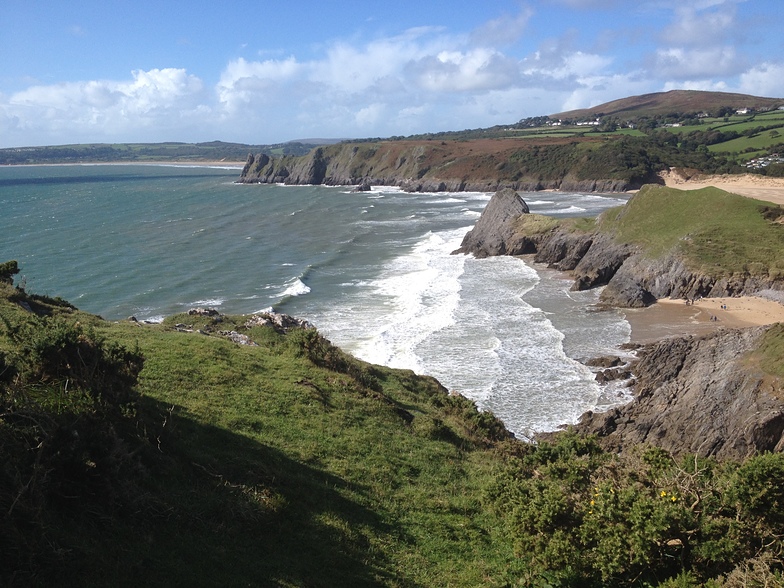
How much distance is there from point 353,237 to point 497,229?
18.8 metres

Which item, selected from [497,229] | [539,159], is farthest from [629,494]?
[539,159]

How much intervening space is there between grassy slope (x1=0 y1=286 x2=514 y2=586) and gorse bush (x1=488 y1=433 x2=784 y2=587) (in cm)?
149

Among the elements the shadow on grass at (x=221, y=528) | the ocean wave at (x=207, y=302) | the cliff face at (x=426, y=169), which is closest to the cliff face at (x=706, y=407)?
the shadow on grass at (x=221, y=528)

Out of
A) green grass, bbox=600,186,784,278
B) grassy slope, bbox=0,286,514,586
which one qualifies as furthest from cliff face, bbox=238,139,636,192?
grassy slope, bbox=0,286,514,586

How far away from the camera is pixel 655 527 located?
7.71 meters

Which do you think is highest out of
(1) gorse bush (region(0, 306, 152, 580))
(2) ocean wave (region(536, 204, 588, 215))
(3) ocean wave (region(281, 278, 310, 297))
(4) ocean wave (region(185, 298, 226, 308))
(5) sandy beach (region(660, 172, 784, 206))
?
(5) sandy beach (region(660, 172, 784, 206))

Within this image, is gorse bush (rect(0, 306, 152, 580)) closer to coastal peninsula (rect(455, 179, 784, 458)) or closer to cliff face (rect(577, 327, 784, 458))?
cliff face (rect(577, 327, 784, 458))

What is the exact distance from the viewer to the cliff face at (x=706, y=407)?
1769cm

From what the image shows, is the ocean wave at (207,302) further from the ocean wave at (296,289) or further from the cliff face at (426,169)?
the cliff face at (426,169)

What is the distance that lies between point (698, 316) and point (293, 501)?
102 ft

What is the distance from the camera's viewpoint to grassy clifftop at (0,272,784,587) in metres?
7.39

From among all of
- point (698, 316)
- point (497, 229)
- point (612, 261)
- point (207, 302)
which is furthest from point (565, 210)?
point (207, 302)

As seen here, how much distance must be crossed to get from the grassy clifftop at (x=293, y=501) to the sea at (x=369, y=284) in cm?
1076

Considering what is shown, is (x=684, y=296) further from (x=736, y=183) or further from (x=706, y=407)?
(x=736, y=183)
